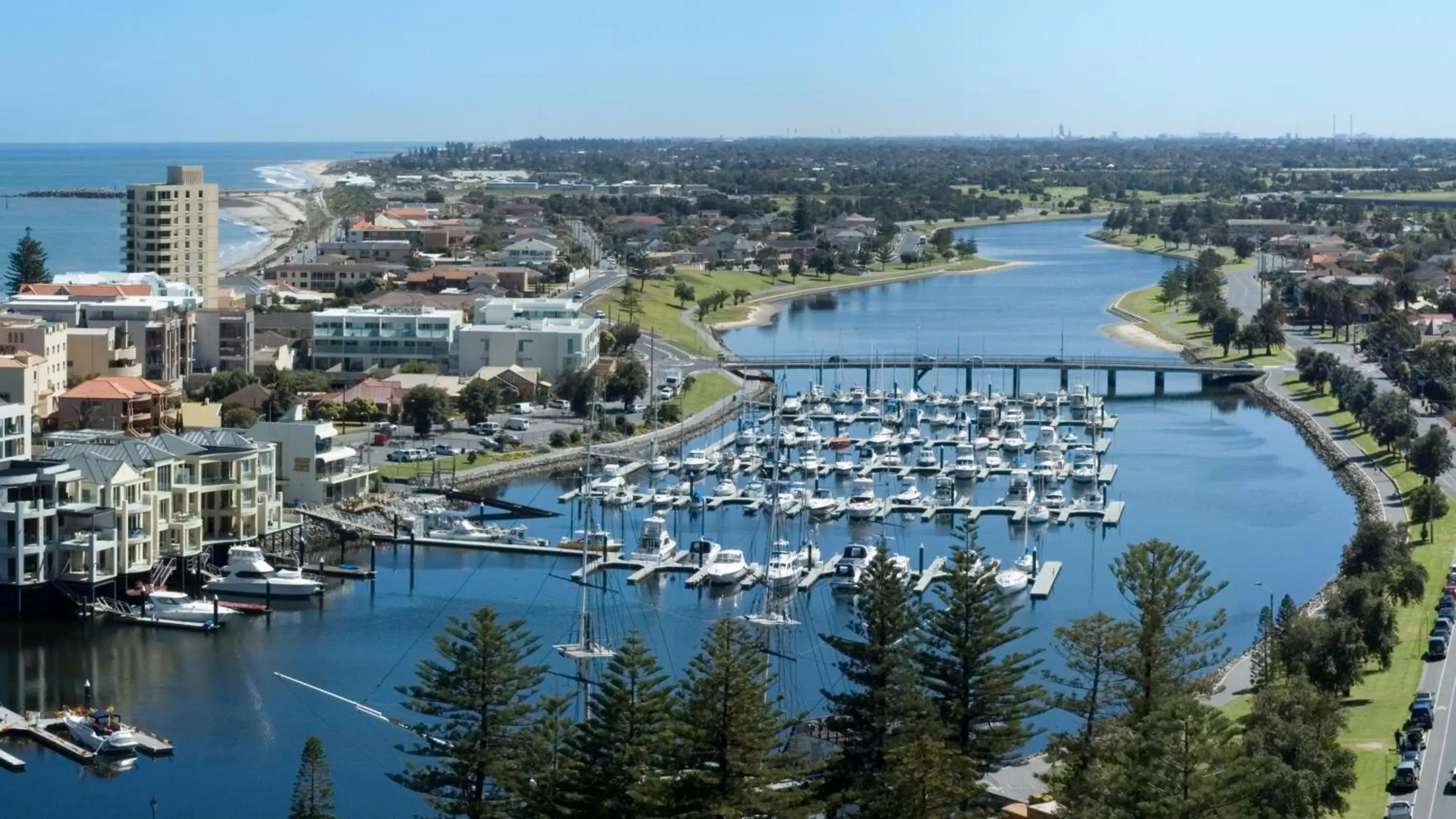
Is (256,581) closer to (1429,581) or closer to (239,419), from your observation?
(239,419)

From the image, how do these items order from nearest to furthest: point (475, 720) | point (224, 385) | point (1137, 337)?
point (475, 720)
point (224, 385)
point (1137, 337)

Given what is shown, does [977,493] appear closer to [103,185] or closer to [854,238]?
[854,238]

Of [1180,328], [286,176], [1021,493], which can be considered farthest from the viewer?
[286,176]

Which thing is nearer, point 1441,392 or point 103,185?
point 1441,392

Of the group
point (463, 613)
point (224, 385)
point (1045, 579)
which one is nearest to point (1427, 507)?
point (1045, 579)

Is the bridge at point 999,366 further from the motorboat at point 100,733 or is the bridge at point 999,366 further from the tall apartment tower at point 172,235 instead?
the motorboat at point 100,733

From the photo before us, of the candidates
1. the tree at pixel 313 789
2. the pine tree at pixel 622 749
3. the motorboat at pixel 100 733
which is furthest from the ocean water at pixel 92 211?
the pine tree at pixel 622 749

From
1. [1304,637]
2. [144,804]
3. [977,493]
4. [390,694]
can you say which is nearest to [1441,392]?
[977,493]
